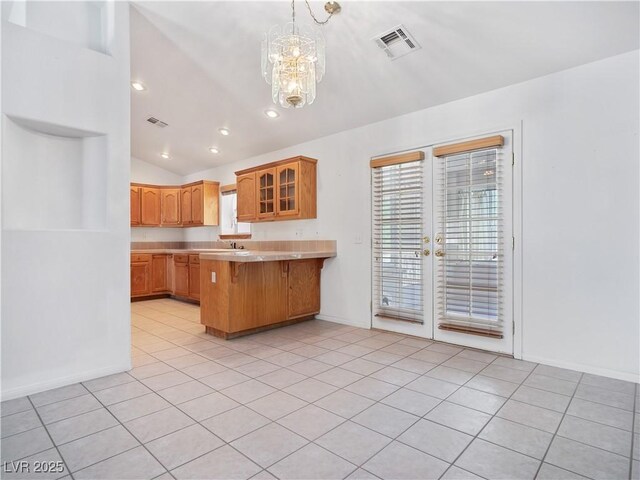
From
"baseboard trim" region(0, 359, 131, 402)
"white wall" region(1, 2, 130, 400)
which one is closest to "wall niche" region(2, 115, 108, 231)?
"white wall" region(1, 2, 130, 400)

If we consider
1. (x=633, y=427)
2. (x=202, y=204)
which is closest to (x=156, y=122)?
(x=202, y=204)

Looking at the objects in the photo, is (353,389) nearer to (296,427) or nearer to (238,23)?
(296,427)

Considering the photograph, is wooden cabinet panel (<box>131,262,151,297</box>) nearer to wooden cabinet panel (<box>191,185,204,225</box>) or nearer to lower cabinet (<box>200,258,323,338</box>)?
wooden cabinet panel (<box>191,185,204,225</box>)

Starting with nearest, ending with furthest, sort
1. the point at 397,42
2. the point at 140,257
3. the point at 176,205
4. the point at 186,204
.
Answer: the point at 397,42 < the point at 140,257 < the point at 186,204 < the point at 176,205

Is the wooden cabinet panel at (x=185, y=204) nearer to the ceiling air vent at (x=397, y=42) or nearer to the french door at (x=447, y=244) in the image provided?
the french door at (x=447, y=244)

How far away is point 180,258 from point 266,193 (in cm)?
232

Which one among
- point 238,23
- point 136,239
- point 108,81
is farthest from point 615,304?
point 136,239

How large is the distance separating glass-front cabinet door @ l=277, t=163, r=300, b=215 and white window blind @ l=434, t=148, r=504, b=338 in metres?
1.86

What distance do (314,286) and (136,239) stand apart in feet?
14.2

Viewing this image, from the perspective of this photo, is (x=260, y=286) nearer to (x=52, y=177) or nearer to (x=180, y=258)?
(x=52, y=177)

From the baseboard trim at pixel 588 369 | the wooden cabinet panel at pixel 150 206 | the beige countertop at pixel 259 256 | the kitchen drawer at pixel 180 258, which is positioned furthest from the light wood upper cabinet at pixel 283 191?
the baseboard trim at pixel 588 369

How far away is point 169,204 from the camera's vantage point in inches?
279

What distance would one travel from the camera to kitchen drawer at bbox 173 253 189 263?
6220 millimetres

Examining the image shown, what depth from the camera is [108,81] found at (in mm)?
2939
